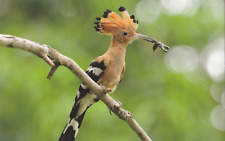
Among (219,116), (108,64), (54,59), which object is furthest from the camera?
(219,116)

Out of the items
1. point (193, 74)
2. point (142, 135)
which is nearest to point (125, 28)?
point (142, 135)

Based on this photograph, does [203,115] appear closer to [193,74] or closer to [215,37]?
[193,74]

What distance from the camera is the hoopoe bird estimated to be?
2676 millimetres

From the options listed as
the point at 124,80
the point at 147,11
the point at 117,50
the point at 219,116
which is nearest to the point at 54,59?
the point at 117,50

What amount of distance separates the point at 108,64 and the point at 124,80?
1847 mm

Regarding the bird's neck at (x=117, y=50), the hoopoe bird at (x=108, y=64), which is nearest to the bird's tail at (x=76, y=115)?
the hoopoe bird at (x=108, y=64)

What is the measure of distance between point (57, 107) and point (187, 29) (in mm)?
1827

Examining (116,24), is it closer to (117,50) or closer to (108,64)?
(117,50)

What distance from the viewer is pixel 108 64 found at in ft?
8.84

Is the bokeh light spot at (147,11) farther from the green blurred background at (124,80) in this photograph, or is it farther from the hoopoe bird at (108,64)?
the hoopoe bird at (108,64)

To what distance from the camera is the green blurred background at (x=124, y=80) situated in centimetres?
353

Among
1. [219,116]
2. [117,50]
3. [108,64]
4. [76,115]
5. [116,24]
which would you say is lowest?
[76,115]

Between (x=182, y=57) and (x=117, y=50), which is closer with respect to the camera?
(x=117, y=50)

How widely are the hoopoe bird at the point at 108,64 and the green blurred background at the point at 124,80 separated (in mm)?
672
